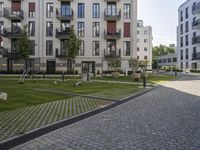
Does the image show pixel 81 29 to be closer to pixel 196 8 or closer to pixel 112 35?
pixel 112 35

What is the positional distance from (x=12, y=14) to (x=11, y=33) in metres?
3.38

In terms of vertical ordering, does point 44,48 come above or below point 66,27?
below

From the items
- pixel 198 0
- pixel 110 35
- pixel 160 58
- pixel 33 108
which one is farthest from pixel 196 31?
pixel 33 108

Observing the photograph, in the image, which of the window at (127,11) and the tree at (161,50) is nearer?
the window at (127,11)

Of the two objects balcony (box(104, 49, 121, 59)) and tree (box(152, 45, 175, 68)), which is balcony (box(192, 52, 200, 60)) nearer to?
balcony (box(104, 49, 121, 59))

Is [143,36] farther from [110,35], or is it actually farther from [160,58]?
[110,35]

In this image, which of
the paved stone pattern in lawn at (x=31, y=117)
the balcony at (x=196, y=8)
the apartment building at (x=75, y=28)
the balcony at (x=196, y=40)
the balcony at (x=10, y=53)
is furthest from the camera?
the balcony at (x=196, y=8)

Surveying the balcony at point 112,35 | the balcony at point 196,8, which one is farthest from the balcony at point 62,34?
the balcony at point 196,8

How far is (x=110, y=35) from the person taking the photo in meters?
41.3

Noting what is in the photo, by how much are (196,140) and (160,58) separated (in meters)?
91.1

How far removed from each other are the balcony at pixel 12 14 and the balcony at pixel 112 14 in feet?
48.6

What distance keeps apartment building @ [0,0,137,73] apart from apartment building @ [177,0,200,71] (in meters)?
17.7

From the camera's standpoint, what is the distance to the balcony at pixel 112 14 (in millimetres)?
41250

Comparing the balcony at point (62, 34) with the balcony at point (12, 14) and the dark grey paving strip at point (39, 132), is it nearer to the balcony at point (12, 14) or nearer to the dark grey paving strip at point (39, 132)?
the balcony at point (12, 14)
